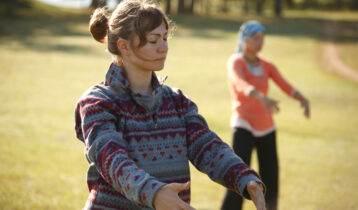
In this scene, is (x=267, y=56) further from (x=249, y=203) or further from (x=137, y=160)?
(x=137, y=160)

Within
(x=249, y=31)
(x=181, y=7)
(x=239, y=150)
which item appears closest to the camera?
(x=239, y=150)

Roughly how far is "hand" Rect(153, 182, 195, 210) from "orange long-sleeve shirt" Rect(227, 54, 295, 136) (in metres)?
3.59

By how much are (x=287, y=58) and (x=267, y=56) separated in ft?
3.97

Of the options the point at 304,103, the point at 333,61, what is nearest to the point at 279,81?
the point at 304,103

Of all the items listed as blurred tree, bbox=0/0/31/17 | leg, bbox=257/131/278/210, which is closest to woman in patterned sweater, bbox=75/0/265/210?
leg, bbox=257/131/278/210

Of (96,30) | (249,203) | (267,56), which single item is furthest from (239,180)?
(267,56)

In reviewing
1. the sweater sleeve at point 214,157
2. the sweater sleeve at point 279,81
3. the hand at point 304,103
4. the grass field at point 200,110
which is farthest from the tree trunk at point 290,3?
the sweater sleeve at point 214,157

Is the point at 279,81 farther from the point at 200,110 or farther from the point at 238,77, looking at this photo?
the point at 200,110

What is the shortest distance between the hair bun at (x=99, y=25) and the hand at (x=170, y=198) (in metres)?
1.16

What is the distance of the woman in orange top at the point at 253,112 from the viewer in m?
5.53

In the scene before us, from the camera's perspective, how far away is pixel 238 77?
5629mm

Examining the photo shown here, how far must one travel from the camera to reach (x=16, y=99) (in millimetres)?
15578

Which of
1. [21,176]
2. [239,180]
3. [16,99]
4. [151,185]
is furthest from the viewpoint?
[16,99]

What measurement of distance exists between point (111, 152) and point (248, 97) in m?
3.53
